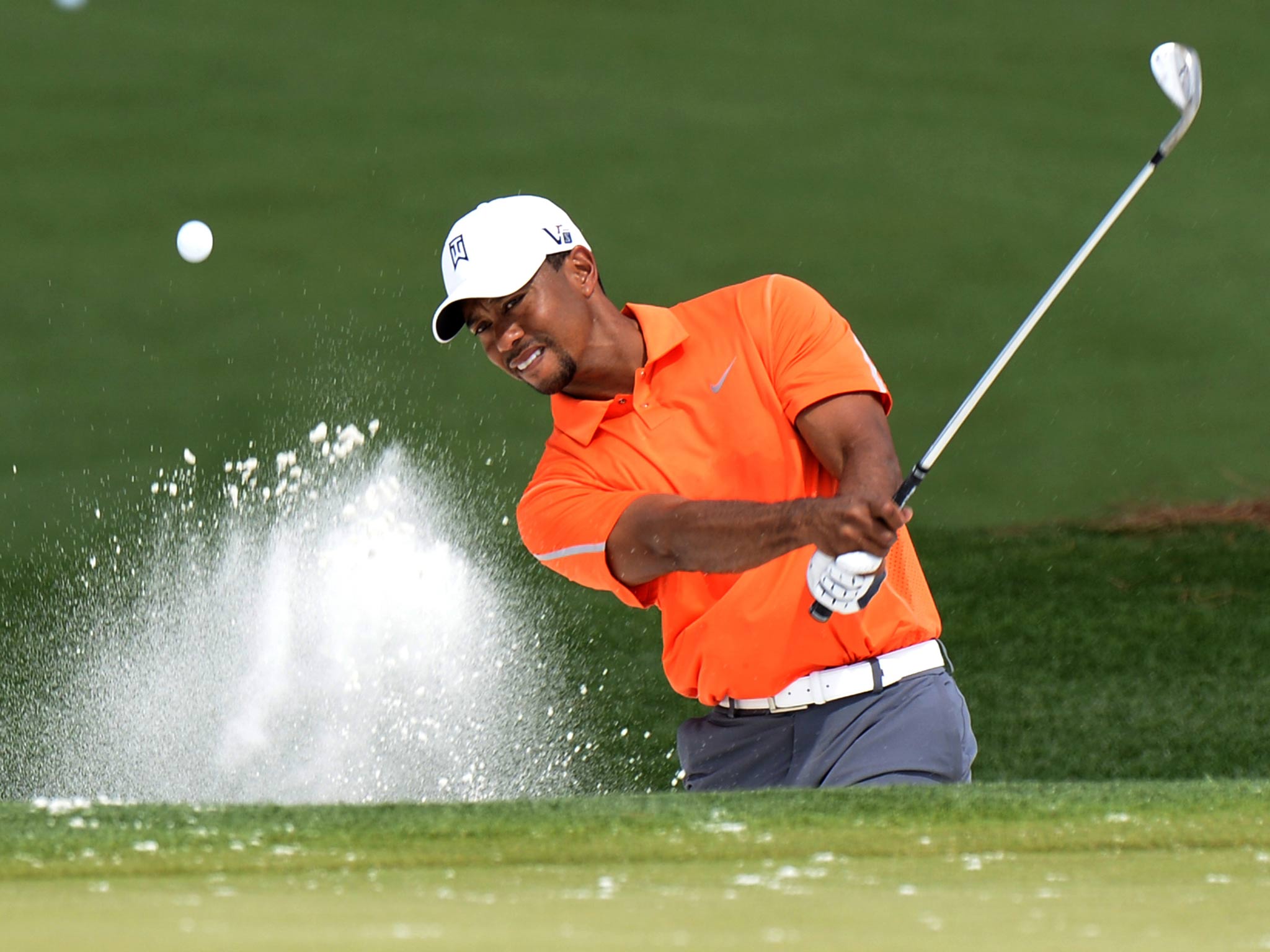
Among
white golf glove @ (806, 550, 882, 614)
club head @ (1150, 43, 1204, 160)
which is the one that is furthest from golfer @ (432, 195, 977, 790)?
club head @ (1150, 43, 1204, 160)

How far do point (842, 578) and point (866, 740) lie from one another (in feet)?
1.40

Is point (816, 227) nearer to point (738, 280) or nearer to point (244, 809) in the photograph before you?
point (738, 280)

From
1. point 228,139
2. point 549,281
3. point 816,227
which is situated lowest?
point 549,281

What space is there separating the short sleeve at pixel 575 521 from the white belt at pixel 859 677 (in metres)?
0.31

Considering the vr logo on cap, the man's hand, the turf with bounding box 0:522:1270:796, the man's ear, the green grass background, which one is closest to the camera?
the man's hand

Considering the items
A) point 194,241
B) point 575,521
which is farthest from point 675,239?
point 575,521

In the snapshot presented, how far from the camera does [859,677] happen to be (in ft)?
9.12

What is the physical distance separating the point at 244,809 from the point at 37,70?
7403mm

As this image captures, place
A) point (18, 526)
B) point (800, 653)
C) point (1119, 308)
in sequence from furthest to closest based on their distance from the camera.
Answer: point (1119, 308) < point (18, 526) < point (800, 653)

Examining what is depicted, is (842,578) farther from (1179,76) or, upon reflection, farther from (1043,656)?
(1043,656)

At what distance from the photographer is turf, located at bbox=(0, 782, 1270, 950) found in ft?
5.00

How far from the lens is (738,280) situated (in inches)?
317

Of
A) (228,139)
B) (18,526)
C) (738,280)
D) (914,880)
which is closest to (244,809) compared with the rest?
(914,880)

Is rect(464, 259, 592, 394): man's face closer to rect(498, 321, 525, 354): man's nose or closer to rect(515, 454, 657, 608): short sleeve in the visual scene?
rect(498, 321, 525, 354): man's nose
